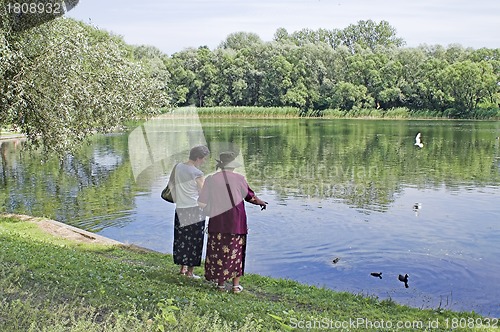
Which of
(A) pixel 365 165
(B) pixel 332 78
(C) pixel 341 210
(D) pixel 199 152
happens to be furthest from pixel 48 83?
(B) pixel 332 78

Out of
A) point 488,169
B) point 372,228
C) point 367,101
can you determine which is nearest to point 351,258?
point 372,228

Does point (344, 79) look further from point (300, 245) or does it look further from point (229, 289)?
point (229, 289)

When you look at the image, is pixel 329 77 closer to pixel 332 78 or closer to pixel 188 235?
pixel 332 78

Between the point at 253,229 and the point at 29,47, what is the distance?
791 centimetres

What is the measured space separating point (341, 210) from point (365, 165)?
11728mm

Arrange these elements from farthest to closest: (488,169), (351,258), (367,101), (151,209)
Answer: (367,101)
(488,169)
(151,209)
(351,258)

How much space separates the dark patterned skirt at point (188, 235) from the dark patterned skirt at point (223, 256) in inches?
18.7

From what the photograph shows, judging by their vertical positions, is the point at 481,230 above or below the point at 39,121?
below

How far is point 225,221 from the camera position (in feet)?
25.3

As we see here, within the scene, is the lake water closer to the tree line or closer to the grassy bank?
the grassy bank

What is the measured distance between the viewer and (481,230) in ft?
50.6

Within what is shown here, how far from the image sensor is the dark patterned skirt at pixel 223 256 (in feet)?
25.4

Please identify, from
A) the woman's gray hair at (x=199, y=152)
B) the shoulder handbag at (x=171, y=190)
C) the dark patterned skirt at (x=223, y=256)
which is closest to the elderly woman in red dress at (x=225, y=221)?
the dark patterned skirt at (x=223, y=256)

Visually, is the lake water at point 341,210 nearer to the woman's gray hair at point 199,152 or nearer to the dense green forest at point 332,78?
the woman's gray hair at point 199,152
